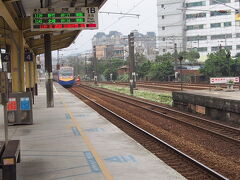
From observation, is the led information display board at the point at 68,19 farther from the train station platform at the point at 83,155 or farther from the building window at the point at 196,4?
the building window at the point at 196,4

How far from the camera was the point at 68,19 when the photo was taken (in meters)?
16.7

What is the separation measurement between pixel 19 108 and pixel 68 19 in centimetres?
447

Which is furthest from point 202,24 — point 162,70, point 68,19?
point 68,19

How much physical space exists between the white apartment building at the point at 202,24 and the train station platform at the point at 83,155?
95563mm

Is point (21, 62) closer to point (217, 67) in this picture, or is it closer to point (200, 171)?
point (200, 171)

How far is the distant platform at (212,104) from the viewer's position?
52.5 ft

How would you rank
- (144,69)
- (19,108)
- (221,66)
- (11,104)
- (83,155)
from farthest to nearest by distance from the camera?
(144,69), (221,66), (19,108), (11,104), (83,155)

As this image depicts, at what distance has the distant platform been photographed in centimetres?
1602

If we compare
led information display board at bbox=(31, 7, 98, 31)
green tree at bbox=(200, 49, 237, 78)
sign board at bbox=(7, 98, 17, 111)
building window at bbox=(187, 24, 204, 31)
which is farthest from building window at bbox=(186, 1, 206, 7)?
sign board at bbox=(7, 98, 17, 111)

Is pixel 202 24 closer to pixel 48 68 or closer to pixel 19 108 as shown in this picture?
pixel 48 68

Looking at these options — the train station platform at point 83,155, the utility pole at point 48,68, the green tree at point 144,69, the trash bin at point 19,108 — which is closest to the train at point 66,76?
the green tree at point 144,69

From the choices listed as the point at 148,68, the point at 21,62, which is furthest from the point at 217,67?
the point at 21,62

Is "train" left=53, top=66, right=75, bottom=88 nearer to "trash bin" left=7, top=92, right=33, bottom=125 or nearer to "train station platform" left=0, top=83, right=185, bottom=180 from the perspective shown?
"trash bin" left=7, top=92, right=33, bottom=125

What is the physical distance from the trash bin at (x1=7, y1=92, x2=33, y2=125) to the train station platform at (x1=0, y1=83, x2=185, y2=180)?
345 millimetres
